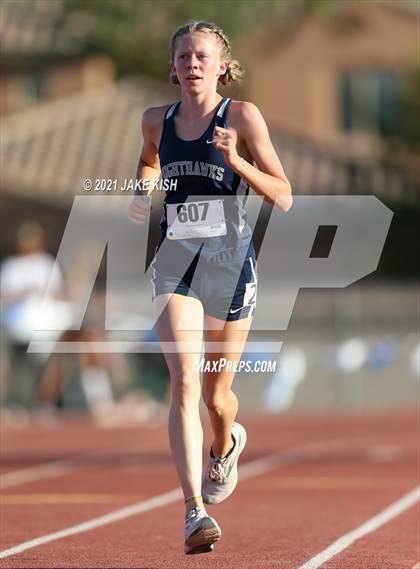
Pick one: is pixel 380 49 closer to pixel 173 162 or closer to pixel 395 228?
pixel 395 228

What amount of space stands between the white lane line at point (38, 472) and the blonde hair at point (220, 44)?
5663 millimetres

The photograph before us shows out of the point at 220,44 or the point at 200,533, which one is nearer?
the point at 200,533

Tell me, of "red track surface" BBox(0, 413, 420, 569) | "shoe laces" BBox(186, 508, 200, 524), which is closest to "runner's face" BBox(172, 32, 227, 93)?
"shoe laces" BBox(186, 508, 200, 524)

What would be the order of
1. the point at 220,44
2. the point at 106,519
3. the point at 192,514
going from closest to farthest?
1. the point at 192,514
2. the point at 220,44
3. the point at 106,519

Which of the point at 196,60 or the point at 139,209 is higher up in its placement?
the point at 196,60

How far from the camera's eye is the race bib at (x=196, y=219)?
7027 mm

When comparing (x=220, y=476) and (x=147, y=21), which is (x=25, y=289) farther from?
(x=147, y=21)

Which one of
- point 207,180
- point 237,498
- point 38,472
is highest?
point 207,180

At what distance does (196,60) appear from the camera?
23.0 ft

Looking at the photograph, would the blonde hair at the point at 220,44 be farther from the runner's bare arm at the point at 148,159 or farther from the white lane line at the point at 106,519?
the white lane line at the point at 106,519

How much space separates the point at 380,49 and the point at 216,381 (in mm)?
37285

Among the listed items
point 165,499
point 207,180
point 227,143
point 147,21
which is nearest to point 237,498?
point 165,499

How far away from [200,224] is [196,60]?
0.70 m

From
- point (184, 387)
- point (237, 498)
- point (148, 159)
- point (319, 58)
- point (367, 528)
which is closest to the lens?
point (184, 387)
